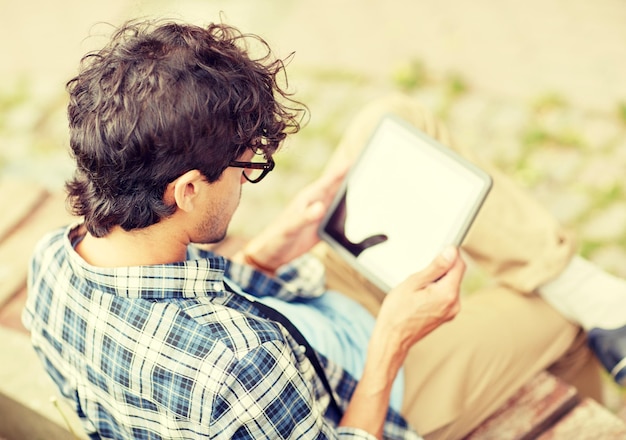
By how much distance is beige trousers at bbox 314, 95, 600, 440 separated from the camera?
1.83 m

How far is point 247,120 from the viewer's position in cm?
141

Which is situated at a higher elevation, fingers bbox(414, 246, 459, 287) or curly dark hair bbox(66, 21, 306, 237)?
curly dark hair bbox(66, 21, 306, 237)

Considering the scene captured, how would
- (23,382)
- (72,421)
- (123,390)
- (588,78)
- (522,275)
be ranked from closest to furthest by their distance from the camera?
(123,390)
(72,421)
(23,382)
(522,275)
(588,78)

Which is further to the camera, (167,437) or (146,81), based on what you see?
→ (167,437)

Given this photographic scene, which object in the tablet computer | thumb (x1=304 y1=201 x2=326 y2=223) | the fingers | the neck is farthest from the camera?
thumb (x1=304 y1=201 x2=326 y2=223)

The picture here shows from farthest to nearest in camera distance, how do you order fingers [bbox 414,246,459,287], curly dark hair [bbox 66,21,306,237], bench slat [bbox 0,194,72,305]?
1. bench slat [bbox 0,194,72,305]
2. fingers [bbox 414,246,459,287]
3. curly dark hair [bbox 66,21,306,237]

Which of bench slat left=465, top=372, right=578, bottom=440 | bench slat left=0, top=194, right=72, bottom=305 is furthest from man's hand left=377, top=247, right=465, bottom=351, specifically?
bench slat left=0, top=194, right=72, bottom=305

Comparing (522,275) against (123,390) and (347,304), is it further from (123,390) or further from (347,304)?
(123,390)

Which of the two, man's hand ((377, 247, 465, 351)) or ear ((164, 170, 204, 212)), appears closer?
ear ((164, 170, 204, 212))

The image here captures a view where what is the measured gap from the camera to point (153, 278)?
1.40m

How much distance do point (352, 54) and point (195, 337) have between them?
2.85m

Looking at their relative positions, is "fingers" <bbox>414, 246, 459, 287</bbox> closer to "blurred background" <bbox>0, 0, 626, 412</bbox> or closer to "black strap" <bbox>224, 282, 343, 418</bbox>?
"black strap" <bbox>224, 282, 343, 418</bbox>

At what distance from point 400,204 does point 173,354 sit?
0.82 m

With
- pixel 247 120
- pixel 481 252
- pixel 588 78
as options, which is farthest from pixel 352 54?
pixel 247 120
